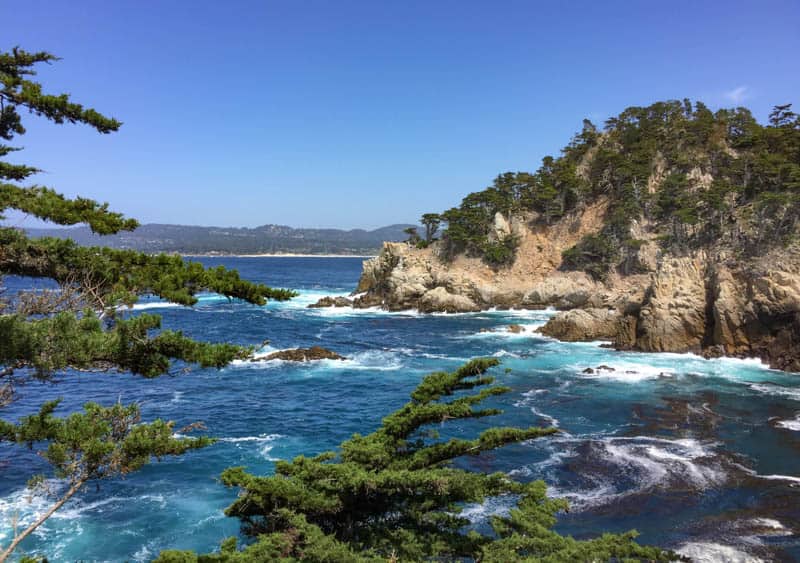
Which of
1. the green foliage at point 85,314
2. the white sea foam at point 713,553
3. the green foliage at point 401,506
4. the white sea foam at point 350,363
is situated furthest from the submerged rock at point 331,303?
the green foliage at point 85,314

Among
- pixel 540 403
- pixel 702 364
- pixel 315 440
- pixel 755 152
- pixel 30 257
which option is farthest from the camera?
pixel 755 152

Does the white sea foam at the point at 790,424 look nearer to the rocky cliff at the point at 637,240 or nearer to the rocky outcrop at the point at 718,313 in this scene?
the rocky outcrop at the point at 718,313

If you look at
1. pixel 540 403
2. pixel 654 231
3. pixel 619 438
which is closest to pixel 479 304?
pixel 654 231

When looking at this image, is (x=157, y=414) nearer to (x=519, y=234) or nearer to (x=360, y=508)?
(x=360, y=508)

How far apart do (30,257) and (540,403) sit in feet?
76.4

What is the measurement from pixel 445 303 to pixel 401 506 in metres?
48.4

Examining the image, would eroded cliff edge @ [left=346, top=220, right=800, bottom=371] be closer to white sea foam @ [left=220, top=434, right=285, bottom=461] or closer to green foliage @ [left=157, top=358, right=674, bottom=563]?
white sea foam @ [left=220, top=434, right=285, bottom=461]

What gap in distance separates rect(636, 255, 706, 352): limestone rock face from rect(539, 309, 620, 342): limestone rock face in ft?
14.5

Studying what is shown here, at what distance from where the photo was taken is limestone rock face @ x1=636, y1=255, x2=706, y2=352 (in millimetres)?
36094

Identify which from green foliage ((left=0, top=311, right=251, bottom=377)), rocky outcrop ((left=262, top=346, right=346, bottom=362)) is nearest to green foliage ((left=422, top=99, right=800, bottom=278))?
rocky outcrop ((left=262, top=346, right=346, bottom=362))

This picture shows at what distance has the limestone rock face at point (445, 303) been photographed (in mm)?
58250

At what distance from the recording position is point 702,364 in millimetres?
33156

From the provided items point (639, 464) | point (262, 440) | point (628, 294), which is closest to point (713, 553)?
point (639, 464)

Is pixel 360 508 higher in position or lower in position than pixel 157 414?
higher
